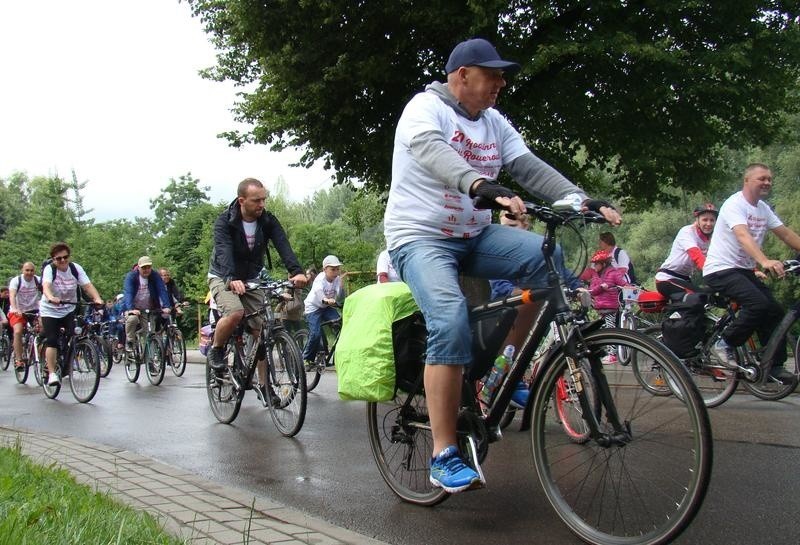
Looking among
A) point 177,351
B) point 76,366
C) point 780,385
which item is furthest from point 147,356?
point 780,385

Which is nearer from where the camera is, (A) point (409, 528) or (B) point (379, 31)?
(A) point (409, 528)

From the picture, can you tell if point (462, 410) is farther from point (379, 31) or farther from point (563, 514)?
point (379, 31)

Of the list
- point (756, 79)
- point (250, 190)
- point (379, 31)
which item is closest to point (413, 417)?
point (250, 190)

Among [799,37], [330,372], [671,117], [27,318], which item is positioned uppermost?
[799,37]

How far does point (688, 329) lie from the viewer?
25.3ft

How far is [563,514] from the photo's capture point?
3.54 meters

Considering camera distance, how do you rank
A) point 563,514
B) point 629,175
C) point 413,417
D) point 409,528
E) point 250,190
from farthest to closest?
point 629,175
point 250,190
point 413,417
point 409,528
point 563,514

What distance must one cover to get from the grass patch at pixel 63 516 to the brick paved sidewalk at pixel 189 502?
0.16 m

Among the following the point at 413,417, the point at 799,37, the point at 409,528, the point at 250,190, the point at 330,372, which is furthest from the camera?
the point at 799,37

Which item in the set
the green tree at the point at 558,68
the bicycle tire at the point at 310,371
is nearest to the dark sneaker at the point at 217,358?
the bicycle tire at the point at 310,371

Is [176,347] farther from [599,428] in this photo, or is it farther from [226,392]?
[599,428]

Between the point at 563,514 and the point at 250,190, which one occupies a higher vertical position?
the point at 250,190

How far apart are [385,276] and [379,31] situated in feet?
25.7

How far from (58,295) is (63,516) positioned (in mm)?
7467
